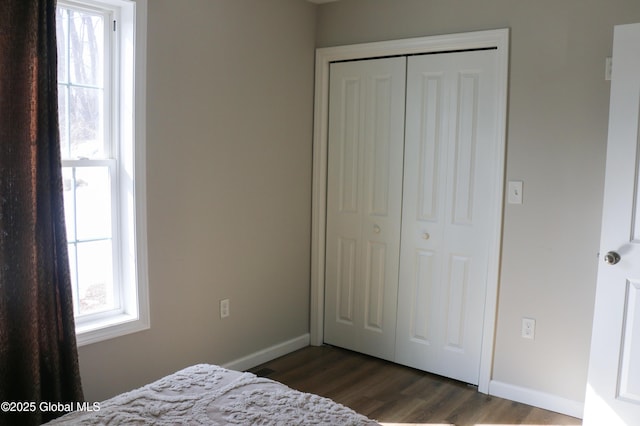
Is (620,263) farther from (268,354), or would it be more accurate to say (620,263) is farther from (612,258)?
(268,354)

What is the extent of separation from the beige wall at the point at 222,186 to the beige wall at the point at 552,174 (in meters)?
1.19

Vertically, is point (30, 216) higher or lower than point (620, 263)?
higher

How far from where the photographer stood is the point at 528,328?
321 centimetres

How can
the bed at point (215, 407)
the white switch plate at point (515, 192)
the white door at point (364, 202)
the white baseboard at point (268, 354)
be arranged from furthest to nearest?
the white door at point (364, 202) < the white baseboard at point (268, 354) < the white switch plate at point (515, 192) < the bed at point (215, 407)

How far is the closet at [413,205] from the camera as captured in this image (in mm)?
3379

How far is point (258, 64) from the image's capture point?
353 centimetres

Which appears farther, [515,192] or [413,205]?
[413,205]

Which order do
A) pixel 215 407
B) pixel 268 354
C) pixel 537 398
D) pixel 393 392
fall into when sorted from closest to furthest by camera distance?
pixel 215 407 < pixel 537 398 < pixel 393 392 < pixel 268 354

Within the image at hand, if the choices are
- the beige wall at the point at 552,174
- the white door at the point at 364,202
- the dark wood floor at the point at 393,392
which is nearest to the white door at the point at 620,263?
the beige wall at the point at 552,174

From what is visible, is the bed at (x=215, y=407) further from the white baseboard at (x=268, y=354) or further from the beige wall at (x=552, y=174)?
the beige wall at (x=552, y=174)

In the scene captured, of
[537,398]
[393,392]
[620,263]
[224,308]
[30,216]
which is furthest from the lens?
[224,308]

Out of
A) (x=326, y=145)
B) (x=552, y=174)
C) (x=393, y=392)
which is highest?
(x=326, y=145)

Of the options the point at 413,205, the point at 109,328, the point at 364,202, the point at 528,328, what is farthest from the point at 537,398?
the point at 109,328

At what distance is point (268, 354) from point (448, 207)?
1.51 m
